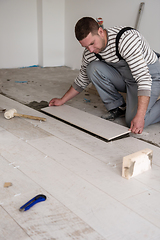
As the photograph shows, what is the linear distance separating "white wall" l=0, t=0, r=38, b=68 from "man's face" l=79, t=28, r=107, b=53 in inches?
150

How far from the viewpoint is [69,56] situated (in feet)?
19.1

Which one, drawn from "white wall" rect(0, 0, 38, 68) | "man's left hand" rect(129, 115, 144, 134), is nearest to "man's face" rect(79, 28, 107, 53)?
"man's left hand" rect(129, 115, 144, 134)

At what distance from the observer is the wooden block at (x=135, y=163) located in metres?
1.45

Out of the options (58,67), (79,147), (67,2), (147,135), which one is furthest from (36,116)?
(67,2)

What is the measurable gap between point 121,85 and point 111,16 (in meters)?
2.64

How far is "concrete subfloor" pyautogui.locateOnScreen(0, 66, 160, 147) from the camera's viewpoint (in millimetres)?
2673

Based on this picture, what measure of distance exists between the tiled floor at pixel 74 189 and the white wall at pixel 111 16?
2588 mm

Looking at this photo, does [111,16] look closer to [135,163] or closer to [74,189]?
[135,163]

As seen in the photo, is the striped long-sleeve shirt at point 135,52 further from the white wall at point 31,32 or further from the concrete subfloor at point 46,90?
the white wall at point 31,32

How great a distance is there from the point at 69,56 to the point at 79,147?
4297mm

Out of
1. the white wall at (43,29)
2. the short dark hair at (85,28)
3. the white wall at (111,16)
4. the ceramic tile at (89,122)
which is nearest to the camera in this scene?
the short dark hair at (85,28)

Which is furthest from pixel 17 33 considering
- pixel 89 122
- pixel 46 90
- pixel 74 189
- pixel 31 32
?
pixel 74 189

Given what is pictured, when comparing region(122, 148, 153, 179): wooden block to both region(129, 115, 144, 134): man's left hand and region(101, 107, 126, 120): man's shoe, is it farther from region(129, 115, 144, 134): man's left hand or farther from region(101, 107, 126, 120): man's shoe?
region(101, 107, 126, 120): man's shoe

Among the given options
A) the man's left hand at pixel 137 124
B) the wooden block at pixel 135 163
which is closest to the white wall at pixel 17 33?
the man's left hand at pixel 137 124
